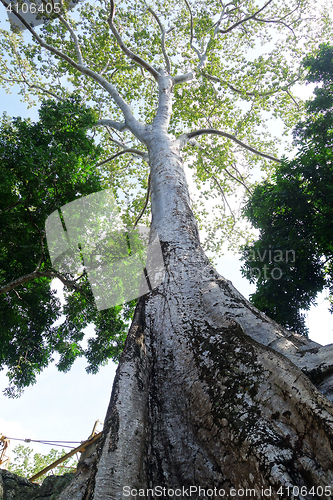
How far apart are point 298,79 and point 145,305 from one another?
8.54 metres

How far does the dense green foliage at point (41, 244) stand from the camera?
4410 millimetres

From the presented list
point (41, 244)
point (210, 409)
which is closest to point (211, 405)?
point (210, 409)

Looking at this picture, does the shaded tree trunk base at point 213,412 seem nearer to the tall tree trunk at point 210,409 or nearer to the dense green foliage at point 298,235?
the tall tree trunk at point 210,409

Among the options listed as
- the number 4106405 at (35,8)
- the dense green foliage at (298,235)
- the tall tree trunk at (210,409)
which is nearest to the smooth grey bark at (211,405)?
the tall tree trunk at (210,409)

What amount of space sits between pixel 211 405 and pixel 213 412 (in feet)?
0.11

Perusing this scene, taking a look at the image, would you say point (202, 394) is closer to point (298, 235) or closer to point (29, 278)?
point (29, 278)

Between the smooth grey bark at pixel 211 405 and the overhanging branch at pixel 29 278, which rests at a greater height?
the overhanging branch at pixel 29 278

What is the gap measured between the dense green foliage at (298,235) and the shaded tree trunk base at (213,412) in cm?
289

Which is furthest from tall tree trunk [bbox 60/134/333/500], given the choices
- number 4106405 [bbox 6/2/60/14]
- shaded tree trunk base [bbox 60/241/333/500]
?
number 4106405 [bbox 6/2/60/14]

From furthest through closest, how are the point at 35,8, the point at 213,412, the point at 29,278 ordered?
the point at 35,8 < the point at 29,278 < the point at 213,412

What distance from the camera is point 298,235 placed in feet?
15.2

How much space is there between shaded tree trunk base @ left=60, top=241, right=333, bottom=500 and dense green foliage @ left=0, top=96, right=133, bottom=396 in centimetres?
310

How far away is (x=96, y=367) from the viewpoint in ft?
20.2

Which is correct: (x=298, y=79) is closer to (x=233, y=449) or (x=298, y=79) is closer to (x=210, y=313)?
(x=210, y=313)
